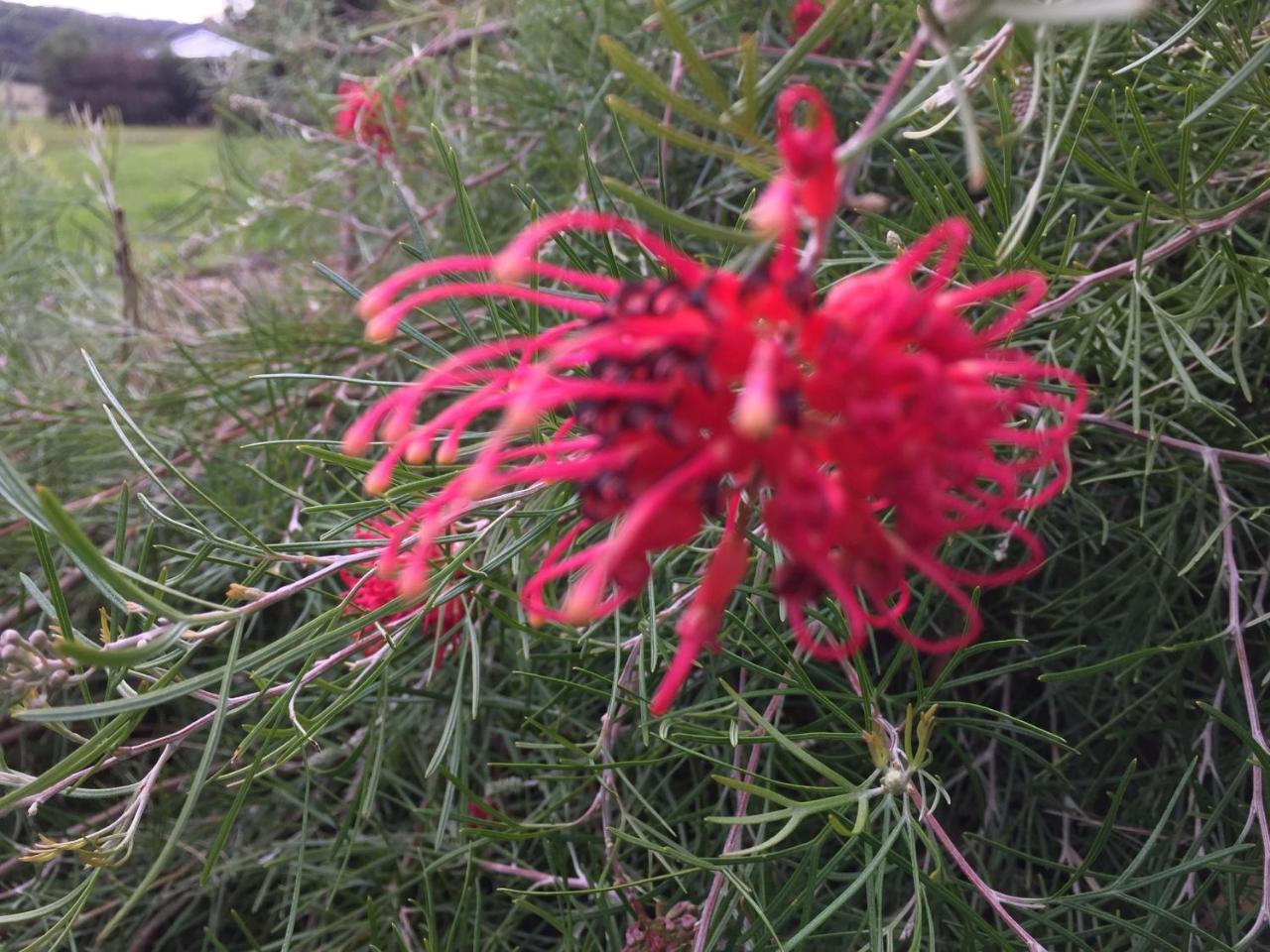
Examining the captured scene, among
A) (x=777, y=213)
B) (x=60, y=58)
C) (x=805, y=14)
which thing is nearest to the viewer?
(x=777, y=213)

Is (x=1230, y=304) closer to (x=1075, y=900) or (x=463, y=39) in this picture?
(x=1075, y=900)

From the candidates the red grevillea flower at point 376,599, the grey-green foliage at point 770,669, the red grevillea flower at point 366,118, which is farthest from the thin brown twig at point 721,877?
the red grevillea flower at point 366,118

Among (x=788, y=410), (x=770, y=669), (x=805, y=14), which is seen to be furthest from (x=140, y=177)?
(x=788, y=410)

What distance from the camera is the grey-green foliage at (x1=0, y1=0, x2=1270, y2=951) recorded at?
51cm

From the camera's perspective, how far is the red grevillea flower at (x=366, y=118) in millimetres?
1222

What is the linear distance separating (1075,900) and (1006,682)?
24 centimetres

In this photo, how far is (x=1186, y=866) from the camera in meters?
0.50

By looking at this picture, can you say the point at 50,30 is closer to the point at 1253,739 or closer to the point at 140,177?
the point at 140,177

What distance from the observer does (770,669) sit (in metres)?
0.64

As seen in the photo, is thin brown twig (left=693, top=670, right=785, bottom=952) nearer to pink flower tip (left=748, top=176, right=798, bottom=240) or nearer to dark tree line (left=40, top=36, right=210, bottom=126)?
pink flower tip (left=748, top=176, right=798, bottom=240)

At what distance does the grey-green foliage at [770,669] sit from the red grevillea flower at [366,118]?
0.18 m

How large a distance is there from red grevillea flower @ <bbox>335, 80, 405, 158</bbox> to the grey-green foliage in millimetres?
178

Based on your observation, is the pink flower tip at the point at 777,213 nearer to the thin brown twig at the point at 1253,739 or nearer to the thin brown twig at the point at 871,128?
the thin brown twig at the point at 871,128

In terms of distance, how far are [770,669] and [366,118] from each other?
3.24ft
